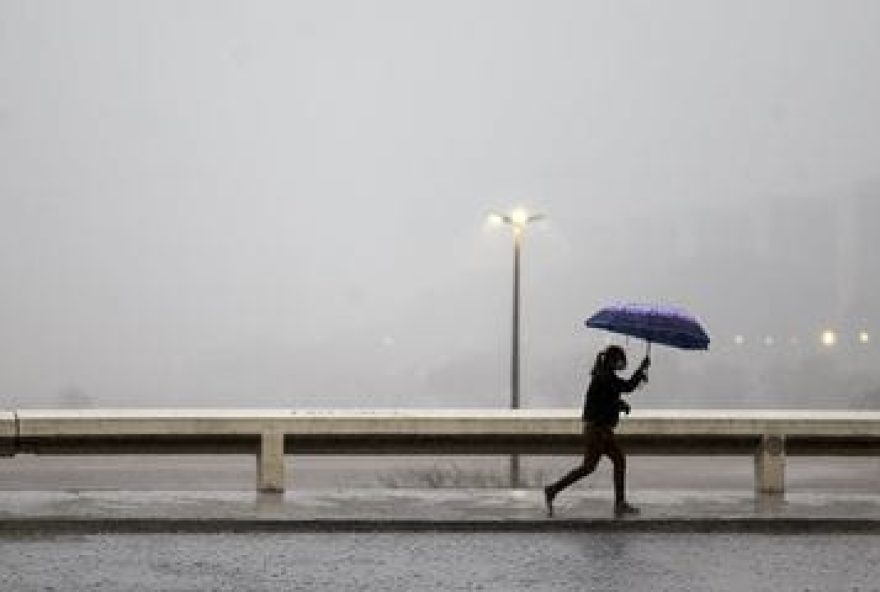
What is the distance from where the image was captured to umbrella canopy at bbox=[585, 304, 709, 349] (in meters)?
13.1

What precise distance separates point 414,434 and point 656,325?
9.70ft

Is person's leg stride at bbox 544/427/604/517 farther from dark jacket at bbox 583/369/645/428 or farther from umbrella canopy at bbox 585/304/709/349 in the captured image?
umbrella canopy at bbox 585/304/709/349

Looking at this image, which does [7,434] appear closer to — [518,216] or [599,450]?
[599,450]

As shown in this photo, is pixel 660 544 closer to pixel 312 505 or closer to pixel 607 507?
pixel 607 507

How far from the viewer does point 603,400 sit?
13234 mm

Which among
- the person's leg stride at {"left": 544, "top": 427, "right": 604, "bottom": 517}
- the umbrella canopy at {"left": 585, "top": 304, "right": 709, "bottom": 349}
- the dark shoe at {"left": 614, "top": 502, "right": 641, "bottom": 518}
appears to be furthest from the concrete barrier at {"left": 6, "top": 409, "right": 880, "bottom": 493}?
the umbrella canopy at {"left": 585, "top": 304, "right": 709, "bottom": 349}

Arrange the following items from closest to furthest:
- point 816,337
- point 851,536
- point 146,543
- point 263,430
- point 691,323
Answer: point 146,543 < point 851,536 < point 691,323 < point 263,430 < point 816,337

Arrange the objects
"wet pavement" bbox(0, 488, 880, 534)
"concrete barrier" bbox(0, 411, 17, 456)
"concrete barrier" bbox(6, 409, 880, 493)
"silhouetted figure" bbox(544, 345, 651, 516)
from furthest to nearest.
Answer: "concrete barrier" bbox(6, 409, 880, 493) < "concrete barrier" bbox(0, 411, 17, 456) < "silhouetted figure" bbox(544, 345, 651, 516) < "wet pavement" bbox(0, 488, 880, 534)

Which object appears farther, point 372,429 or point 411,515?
point 372,429

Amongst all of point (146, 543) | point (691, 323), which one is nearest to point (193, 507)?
point (146, 543)

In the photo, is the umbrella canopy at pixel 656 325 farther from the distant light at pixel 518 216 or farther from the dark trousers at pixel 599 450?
the distant light at pixel 518 216

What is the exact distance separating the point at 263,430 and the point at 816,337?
164233 millimetres

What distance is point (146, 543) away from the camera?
11406 mm

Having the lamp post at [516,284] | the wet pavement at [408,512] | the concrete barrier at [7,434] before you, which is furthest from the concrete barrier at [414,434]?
the lamp post at [516,284]
